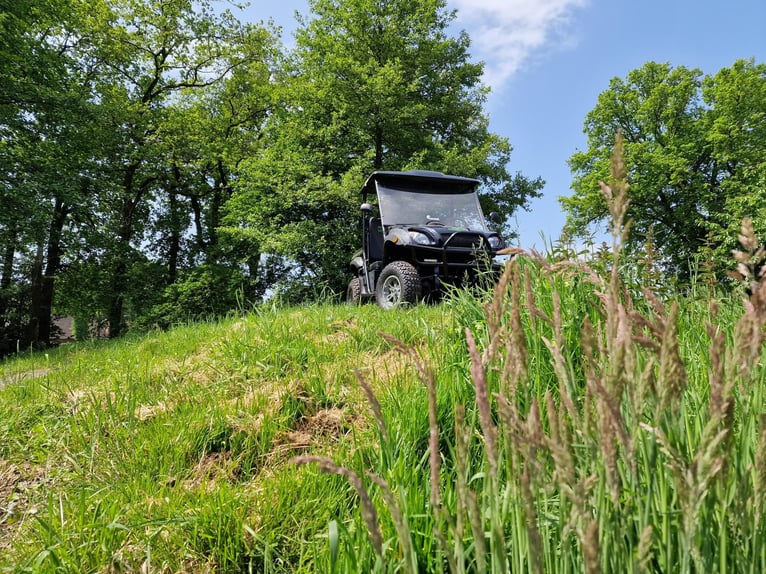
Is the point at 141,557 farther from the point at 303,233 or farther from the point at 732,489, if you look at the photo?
the point at 303,233

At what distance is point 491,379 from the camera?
1.90 m

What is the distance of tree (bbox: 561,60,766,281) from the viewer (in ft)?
62.2

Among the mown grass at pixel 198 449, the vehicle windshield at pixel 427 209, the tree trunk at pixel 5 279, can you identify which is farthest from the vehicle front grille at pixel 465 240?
the tree trunk at pixel 5 279

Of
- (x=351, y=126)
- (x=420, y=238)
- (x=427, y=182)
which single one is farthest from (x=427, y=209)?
(x=351, y=126)

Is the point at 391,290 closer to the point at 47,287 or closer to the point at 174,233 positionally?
the point at 47,287

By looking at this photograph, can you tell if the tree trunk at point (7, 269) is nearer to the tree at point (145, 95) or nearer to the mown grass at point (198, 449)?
the tree at point (145, 95)

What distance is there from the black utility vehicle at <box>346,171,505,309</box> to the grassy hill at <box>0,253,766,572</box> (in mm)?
2852

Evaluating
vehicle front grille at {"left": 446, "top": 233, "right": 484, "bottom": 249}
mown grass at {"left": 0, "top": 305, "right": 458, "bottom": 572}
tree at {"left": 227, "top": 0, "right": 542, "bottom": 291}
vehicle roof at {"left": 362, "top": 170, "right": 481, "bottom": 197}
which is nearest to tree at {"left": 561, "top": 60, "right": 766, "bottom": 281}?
tree at {"left": 227, "top": 0, "right": 542, "bottom": 291}

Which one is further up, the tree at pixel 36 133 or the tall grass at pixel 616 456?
the tree at pixel 36 133

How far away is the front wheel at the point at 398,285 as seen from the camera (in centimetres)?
610

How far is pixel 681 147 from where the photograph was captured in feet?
65.4

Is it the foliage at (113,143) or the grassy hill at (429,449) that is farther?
the foliage at (113,143)

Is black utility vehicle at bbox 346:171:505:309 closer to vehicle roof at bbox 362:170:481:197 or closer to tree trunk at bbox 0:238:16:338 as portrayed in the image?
vehicle roof at bbox 362:170:481:197

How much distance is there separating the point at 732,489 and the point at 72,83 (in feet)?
54.2
